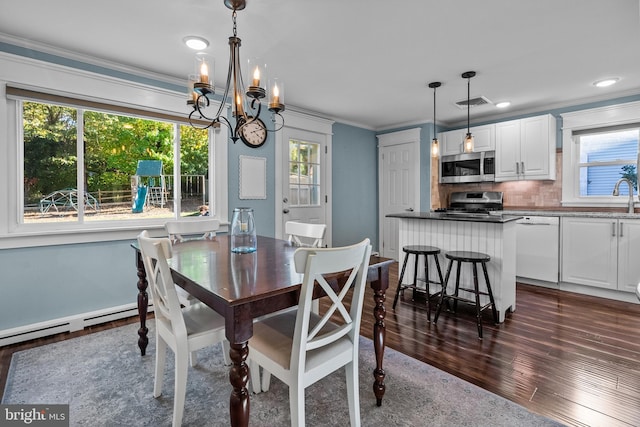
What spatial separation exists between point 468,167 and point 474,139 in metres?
0.42

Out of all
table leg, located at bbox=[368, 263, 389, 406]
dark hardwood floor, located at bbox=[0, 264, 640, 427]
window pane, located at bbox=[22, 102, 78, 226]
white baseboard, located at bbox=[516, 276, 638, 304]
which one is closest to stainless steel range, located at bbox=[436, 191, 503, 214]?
white baseboard, located at bbox=[516, 276, 638, 304]

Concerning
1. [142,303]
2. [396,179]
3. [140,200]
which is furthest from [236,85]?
[396,179]

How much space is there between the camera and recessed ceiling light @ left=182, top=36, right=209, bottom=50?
2.38m

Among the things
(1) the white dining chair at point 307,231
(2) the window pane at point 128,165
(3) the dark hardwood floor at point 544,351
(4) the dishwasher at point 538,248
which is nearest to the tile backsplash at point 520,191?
(4) the dishwasher at point 538,248

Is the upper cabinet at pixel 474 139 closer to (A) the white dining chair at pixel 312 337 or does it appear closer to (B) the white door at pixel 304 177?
(B) the white door at pixel 304 177

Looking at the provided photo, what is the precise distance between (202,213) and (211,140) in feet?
2.68

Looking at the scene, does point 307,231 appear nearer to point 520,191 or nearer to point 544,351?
point 544,351

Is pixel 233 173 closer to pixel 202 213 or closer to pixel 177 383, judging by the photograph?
pixel 202 213

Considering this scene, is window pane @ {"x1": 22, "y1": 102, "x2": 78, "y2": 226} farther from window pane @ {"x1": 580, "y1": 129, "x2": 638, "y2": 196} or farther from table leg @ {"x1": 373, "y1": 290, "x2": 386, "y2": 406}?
window pane @ {"x1": 580, "y1": 129, "x2": 638, "y2": 196}

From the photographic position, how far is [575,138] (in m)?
4.04

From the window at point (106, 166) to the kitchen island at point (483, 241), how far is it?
95.4 inches

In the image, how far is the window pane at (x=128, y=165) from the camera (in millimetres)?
2838

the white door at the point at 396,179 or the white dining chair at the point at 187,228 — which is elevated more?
the white door at the point at 396,179

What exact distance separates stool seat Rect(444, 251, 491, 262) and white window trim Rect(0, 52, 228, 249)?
110 inches
